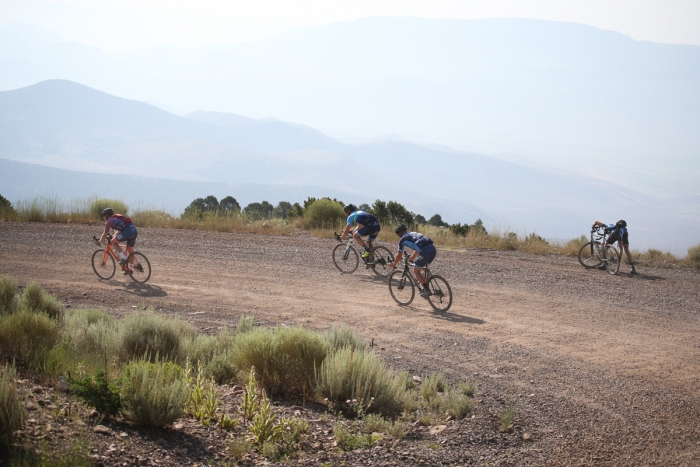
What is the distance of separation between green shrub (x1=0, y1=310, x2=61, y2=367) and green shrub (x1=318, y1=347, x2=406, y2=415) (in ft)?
10.4

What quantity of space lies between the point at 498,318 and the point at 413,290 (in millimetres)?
1867

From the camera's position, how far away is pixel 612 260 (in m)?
16.6

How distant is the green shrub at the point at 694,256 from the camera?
60.7 ft

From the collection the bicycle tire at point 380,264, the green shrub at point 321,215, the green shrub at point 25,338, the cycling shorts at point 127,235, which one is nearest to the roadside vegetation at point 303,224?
the green shrub at point 321,215

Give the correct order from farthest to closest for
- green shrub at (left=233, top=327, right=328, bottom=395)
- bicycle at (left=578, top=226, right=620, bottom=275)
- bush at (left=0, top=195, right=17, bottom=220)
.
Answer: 1. bush at (left=0, top=195, right=17, bottom=220)
2. bicycle at (left=578, top=226, right=620, bottom=275)
3. green shrub at (left=233, top=327, right=328, bottom=395)

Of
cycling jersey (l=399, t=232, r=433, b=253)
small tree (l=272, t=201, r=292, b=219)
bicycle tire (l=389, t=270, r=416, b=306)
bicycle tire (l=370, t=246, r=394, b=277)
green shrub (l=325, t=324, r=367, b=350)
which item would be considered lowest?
green shrub (l=325, t=324, r=367, b=350)

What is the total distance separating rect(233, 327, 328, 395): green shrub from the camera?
7.18 metres

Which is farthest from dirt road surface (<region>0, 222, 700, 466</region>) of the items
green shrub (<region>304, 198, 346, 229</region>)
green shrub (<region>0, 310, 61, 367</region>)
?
green shrub (<region>0, 310, 61, 367</region>)

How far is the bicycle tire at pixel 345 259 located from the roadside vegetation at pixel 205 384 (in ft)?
21.2

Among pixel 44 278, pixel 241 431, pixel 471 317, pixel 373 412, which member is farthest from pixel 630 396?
pixel 44 278

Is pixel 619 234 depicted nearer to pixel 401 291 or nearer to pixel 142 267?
pixel 401 291

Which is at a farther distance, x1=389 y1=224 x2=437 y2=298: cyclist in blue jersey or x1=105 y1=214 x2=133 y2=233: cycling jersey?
x1=105 y1=214 x2=133 y2=233: cycling jersey

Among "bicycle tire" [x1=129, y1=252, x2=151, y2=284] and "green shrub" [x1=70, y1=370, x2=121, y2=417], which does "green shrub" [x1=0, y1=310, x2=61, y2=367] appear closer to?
"green shrub" [x1=70, y1=370, x2=121, y2=417]

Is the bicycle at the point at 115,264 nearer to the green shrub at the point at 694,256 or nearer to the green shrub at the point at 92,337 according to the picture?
the green shrub at the point at 92,337
